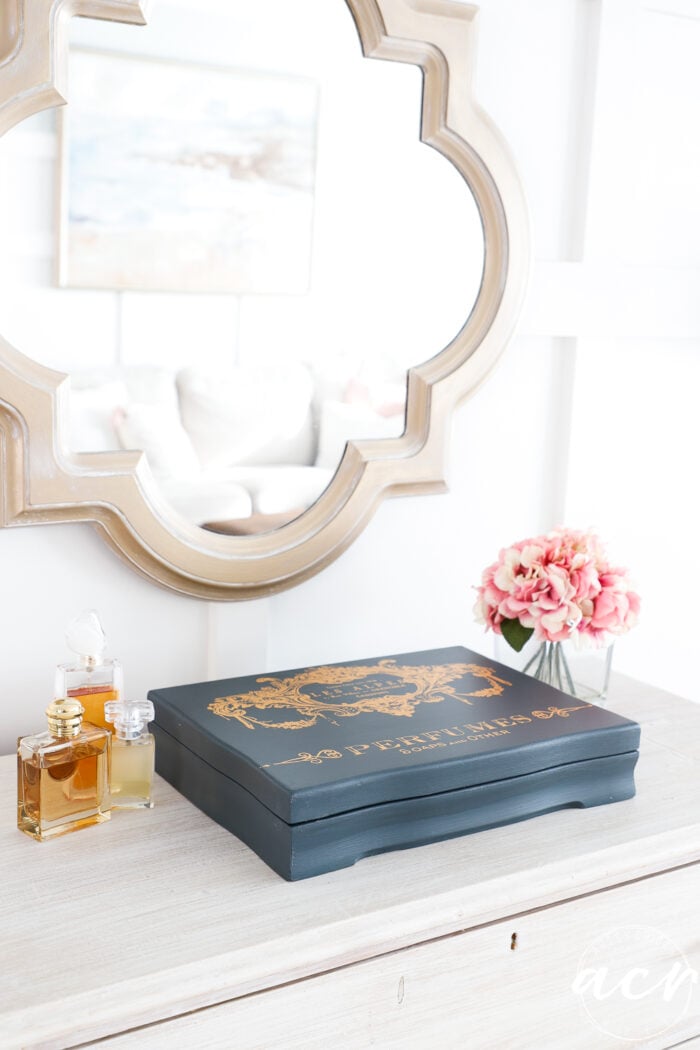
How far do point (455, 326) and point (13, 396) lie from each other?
572 millimetres

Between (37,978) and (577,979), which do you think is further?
(577,979)

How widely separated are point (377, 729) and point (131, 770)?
24 cm

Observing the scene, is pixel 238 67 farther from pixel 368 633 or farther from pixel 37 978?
pixel 37 978

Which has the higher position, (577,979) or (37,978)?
(37,978)

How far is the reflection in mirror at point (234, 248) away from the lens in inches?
44.8

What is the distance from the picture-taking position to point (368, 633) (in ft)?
4.83

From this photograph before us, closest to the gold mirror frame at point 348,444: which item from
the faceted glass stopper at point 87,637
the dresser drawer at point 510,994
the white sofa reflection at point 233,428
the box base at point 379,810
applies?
the white sofa reflection at point 233,428

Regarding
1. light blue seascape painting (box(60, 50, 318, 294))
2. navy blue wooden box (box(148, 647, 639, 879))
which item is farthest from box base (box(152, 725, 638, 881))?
light blue seascape painting (box(60, 50, 318, 294))

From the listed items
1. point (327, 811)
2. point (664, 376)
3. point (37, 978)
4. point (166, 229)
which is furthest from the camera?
point (664, 376)

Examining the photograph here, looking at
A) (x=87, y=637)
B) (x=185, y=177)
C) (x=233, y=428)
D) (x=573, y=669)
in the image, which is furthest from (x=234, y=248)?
(x=573, y=669)

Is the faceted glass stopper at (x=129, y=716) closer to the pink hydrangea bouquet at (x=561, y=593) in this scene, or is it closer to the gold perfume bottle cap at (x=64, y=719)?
the gold perfume bottle cap at (x=64, y=719)

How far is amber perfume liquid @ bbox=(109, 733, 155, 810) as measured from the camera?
1060 millimetres

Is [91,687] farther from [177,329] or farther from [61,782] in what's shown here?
[177,329]

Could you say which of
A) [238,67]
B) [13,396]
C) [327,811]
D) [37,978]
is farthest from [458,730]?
[238,67]
